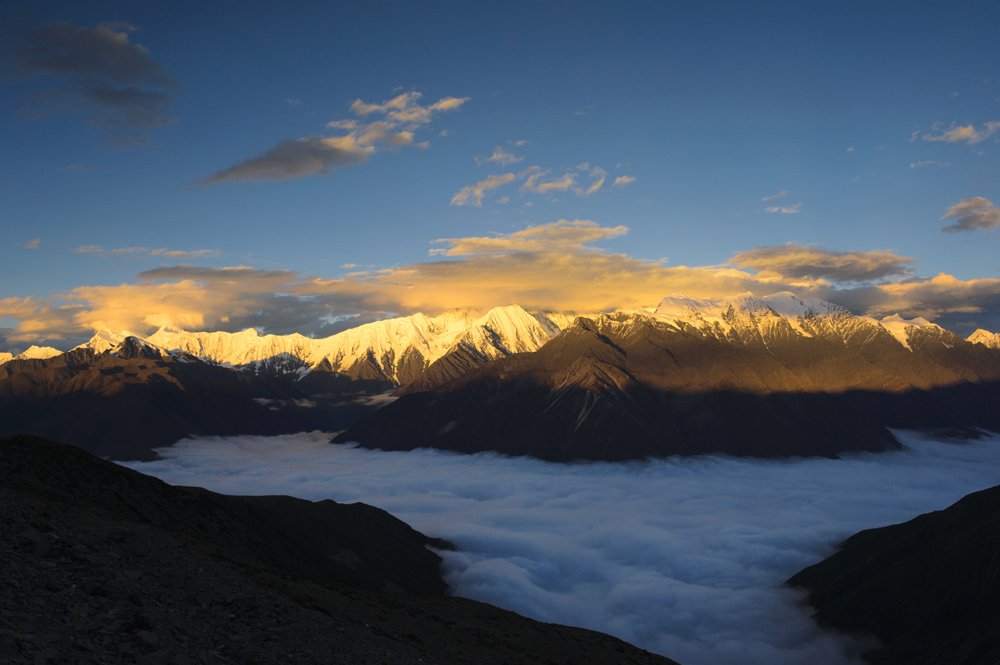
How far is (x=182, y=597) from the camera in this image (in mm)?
40656

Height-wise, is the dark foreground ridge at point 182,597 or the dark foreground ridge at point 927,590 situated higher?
the dark foreground ridge at point 182,597

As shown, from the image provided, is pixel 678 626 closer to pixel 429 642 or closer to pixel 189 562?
pixel 429 642

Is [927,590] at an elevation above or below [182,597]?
below

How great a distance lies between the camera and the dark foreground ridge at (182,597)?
30.1 metres

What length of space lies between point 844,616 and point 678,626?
119ft

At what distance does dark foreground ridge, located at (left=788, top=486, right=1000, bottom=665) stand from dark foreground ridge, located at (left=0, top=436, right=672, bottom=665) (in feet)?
183

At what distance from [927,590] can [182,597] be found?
129 metres

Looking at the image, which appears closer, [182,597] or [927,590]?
[182,597]

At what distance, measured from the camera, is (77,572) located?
35.3m

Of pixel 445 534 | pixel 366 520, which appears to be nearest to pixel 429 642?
pixel 366 520

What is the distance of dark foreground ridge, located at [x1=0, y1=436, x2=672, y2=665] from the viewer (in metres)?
30.1

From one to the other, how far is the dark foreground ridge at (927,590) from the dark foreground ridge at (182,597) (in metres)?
55.8

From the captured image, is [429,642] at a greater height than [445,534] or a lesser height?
greater

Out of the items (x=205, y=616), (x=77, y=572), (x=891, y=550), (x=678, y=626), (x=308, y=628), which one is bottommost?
(x=678, y=626)
